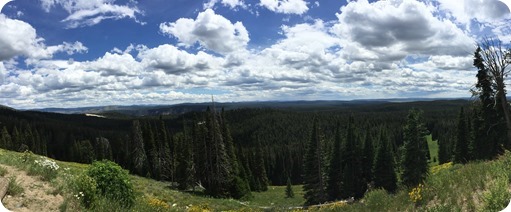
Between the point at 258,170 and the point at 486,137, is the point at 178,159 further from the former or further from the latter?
the point at 486,137

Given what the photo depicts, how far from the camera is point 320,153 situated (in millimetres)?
66375

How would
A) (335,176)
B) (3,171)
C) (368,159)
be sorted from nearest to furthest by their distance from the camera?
(3,171) < (335,176) < (368,159)

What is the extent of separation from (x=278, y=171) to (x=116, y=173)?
116 meters

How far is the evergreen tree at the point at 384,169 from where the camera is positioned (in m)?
61.1

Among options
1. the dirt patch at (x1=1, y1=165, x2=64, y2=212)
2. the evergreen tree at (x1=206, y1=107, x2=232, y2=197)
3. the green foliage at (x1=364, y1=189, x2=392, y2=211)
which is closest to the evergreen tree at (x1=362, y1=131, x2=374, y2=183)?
the evergreen tree at (x1=206, y1=107, x2=232, y2=197)

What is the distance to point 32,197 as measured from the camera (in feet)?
34.0

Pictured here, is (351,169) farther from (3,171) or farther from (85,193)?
(3,171)

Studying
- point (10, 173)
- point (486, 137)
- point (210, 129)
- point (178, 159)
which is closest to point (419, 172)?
point (486, 137)

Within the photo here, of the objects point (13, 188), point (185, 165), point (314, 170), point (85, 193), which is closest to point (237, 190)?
point (185, 165)

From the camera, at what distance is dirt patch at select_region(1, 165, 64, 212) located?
9.69 metres

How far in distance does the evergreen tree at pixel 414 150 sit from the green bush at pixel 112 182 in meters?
41.5

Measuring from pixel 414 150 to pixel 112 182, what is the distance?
143 feet

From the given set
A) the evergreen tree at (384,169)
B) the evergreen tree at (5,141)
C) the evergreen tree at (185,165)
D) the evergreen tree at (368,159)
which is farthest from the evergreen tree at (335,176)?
the evergreen tree at (5,141)

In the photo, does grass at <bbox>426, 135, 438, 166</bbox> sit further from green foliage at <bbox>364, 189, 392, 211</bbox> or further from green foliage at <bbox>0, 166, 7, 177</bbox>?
green foliage at <bbox>0, 166, 7, 177</bbox>
